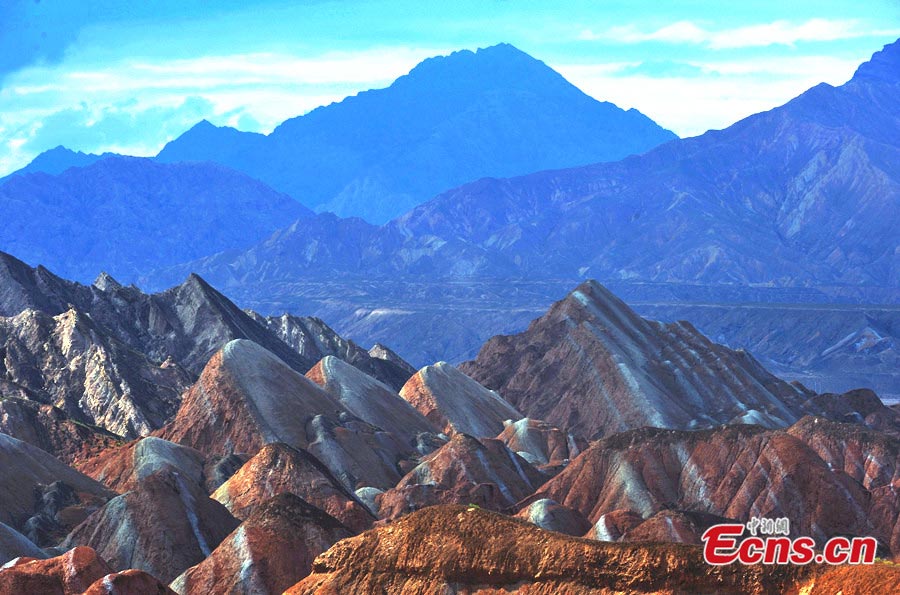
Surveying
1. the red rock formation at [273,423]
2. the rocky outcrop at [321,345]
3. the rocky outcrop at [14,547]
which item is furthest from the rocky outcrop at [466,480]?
the rocky outcrop at [321,345]

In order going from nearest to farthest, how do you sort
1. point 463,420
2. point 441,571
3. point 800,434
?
point 441,571 → point 800,434 → point 463,420

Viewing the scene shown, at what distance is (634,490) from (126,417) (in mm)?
47987

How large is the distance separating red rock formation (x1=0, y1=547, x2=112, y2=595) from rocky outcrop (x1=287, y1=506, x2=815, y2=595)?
10.9 metres

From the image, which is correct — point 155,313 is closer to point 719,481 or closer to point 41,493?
point 41,493

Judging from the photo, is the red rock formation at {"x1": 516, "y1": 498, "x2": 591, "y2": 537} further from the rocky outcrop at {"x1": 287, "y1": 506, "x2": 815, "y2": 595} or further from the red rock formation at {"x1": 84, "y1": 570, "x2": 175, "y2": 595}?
the rocky outcrop at {"x1": 287, "y1": 506, "x2": 815, "y2": 595}

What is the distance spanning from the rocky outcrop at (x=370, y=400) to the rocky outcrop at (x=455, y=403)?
3.92 metres

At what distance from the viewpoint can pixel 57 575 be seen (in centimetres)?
4869

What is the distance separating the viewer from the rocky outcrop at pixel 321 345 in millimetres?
163000

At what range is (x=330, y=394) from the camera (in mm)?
114438

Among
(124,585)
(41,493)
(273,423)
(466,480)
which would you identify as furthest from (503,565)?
(273,423)

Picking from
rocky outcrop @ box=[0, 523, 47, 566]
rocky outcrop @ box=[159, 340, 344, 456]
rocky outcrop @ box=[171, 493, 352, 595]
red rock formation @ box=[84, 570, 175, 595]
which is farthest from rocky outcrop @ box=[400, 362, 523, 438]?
red rock formation @ box=[84, 570, 175, 595]

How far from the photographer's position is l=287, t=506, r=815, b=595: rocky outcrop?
33094 millimetres

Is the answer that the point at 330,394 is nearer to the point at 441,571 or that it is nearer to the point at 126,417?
the point at 126,417

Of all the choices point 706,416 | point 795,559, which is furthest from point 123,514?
point 706,416
